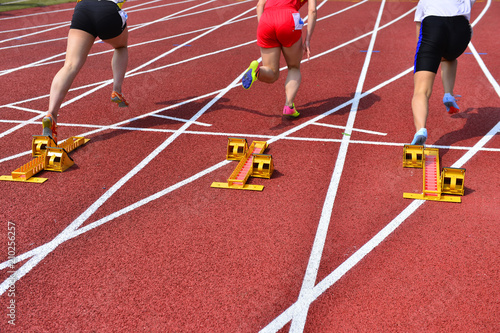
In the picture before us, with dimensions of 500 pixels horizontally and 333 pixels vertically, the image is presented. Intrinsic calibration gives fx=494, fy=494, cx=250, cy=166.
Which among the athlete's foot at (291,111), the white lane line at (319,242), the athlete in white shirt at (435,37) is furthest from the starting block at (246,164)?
the athlete in white shirt at (435,37)

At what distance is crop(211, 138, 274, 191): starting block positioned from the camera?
14.4ft

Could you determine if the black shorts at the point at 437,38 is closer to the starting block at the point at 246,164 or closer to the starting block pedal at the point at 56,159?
the starting block at the point at 246,164

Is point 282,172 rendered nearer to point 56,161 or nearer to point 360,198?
point 360,198

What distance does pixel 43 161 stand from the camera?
4.77 m

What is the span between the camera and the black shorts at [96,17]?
5277mm

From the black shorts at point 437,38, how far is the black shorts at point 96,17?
3.24 meters

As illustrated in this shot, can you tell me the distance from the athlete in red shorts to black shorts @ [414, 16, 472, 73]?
1.25 meters

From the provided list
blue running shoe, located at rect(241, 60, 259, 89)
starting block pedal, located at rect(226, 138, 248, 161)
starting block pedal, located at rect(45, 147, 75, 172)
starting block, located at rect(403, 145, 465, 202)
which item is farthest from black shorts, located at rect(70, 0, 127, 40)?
starting block, located at rect(403, 145, 465, 202)

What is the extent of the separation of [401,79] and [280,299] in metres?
5.51

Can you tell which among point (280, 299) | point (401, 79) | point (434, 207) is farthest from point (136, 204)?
point (401, 79)

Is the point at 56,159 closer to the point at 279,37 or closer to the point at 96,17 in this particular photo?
the point at 96,17

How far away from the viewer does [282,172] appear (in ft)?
15.4

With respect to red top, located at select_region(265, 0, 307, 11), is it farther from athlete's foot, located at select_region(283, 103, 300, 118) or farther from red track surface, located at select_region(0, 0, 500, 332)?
red track surface, located at select_region(0, 0, 500, 332)

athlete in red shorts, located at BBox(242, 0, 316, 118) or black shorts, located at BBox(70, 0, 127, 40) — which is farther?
athlete in red shorts, located at BBox(242, 0, 316, 118)
